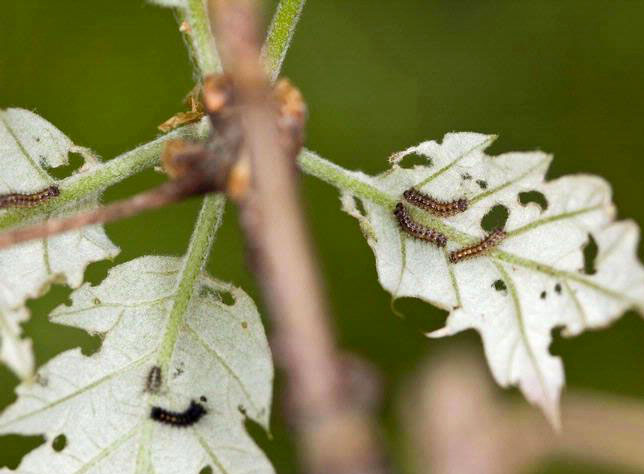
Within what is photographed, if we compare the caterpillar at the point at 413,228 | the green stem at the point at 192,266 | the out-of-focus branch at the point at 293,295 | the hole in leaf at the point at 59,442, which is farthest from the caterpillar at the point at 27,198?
the out-of-focus branch at the point at 293,295

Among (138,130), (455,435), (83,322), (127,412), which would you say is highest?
(138,130)

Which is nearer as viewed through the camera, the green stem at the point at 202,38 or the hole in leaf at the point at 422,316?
the green stem at the point at 202,38

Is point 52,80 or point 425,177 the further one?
point 52,80

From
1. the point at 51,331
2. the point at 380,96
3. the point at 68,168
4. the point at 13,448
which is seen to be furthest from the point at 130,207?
the point at 380,96

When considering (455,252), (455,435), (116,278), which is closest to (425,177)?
(455,252)

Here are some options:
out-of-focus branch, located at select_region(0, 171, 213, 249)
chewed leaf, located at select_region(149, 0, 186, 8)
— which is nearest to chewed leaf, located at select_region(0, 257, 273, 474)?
chewed leaf, located at select_region(149, 0, 186, 8)

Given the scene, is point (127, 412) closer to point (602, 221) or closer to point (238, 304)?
point (238, 304)

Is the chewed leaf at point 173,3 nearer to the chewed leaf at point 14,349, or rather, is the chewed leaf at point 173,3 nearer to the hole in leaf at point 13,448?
the chewed leaf at point 14,349

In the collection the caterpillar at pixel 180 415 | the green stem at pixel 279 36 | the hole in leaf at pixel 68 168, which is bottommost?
the caterpillar at pixel 180 415
